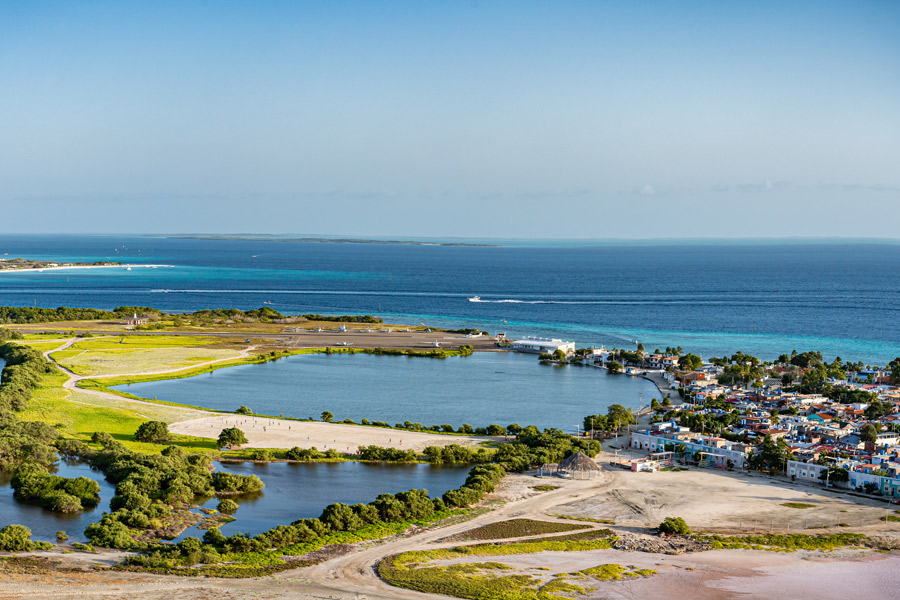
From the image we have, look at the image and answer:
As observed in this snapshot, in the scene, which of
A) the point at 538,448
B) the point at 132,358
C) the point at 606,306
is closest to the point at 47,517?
the point at 538,448

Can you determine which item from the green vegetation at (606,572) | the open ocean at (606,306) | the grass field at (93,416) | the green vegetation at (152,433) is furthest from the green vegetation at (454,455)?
the open ocean at (606,306)

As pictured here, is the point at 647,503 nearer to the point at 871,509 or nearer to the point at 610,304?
the point at 871,509

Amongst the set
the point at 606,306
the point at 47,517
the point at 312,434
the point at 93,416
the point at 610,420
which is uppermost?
the point at 606,306

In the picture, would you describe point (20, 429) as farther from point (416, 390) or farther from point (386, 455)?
point (416, 390)

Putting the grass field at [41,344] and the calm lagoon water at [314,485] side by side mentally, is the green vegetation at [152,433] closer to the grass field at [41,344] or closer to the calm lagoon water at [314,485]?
the calm lagoon water at [314,485]

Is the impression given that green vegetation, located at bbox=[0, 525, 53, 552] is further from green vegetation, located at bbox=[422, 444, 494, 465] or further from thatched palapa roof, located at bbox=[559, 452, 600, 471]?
thatched palapa roof, located at bbox=[559, 452, 600, 471]

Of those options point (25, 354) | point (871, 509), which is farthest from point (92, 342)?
point (871, 509)

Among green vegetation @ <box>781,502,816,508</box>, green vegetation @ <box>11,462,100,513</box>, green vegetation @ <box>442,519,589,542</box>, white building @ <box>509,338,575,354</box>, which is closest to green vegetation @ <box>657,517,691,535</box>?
green vegetation @ <box>442,519,589,542</box>
